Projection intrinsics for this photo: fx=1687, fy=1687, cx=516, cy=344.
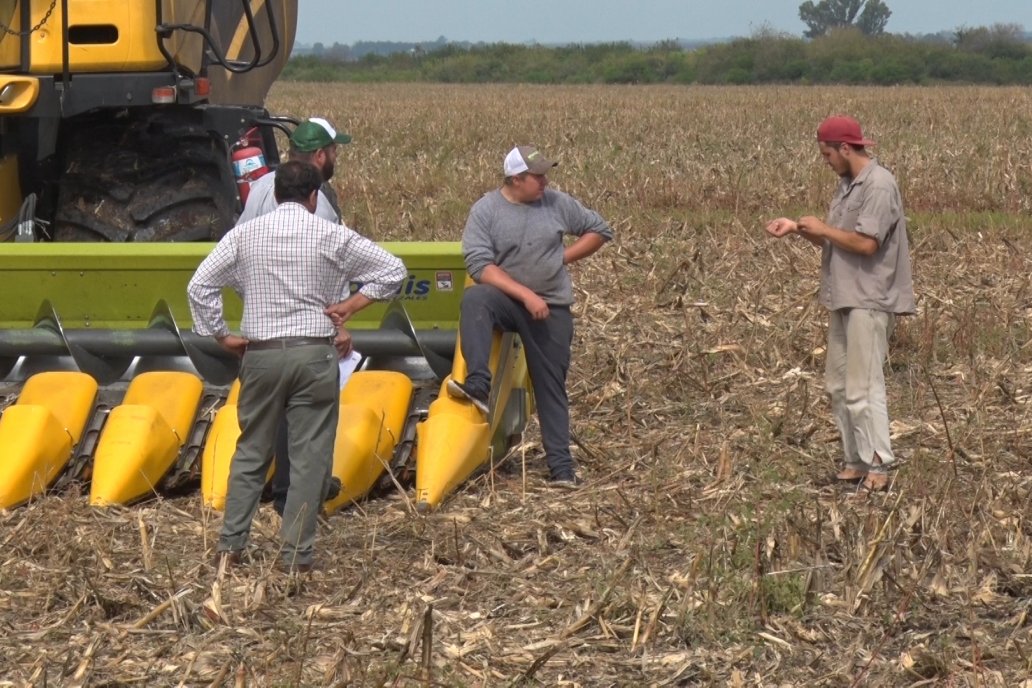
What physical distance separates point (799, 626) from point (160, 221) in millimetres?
3770

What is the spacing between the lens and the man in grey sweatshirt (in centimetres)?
645

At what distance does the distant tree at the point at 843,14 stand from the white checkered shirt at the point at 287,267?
106m

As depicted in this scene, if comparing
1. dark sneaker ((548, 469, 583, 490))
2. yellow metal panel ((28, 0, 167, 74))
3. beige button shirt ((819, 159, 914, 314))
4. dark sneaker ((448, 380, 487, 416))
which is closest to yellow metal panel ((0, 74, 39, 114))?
yellow metal panel ((28, 0, 167, 74))

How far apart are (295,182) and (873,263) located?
225 cm

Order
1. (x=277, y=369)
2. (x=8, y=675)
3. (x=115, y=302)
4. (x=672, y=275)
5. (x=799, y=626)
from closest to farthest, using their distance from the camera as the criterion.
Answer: (x=8, y=675) < (x=799, y=626) < (x=277, y=369) < (x=115, y=302) < (x=672, y=275)

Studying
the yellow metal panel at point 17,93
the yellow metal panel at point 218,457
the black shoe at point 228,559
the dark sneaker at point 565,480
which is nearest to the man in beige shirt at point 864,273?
the dark sneaker at point 565,480

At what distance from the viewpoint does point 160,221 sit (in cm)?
738

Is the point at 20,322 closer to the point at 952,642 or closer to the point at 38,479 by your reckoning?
the point at 38,479

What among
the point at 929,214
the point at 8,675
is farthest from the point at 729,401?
the point at 929,214

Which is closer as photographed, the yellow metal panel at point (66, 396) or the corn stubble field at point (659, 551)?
the corn stubble field at point (659, 551)

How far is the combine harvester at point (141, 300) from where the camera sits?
20.5 ft

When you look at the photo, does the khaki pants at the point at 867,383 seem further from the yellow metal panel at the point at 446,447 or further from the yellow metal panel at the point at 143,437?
the yellow metal panel at the point at 143,437

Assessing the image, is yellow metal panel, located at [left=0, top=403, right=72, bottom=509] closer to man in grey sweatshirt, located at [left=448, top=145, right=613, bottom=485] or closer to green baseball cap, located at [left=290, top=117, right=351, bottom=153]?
green baseball cap, located at [left=290, top=117, right=351, bottom=153]

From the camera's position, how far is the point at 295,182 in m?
5.27
